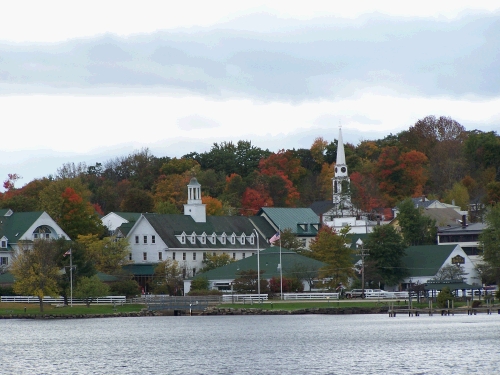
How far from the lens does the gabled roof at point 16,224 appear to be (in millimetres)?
124938

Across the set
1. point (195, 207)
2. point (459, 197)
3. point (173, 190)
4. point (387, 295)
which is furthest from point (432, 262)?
point (173, 190)

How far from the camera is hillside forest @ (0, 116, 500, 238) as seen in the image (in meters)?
164

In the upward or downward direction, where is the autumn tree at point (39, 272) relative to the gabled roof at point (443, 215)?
downward

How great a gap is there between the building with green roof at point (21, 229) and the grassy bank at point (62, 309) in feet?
55.0

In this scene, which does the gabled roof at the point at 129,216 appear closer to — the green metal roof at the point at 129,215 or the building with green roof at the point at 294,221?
the green metal roof at the point at 129,215

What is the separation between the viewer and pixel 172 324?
9300cm

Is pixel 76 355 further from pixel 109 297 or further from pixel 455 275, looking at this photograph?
pixel 455 275

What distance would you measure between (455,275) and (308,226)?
34275mm

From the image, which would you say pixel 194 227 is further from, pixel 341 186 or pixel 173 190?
pixel 341 186

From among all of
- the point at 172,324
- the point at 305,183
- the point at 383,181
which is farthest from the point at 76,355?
the point at 305,183

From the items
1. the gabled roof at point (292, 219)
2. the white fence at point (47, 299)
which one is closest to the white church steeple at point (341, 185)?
the gabled roof at point (292, 219)

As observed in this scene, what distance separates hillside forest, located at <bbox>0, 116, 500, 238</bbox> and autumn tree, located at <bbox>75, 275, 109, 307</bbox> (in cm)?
3680

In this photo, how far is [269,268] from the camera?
118m

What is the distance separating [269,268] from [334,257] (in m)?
7.70
